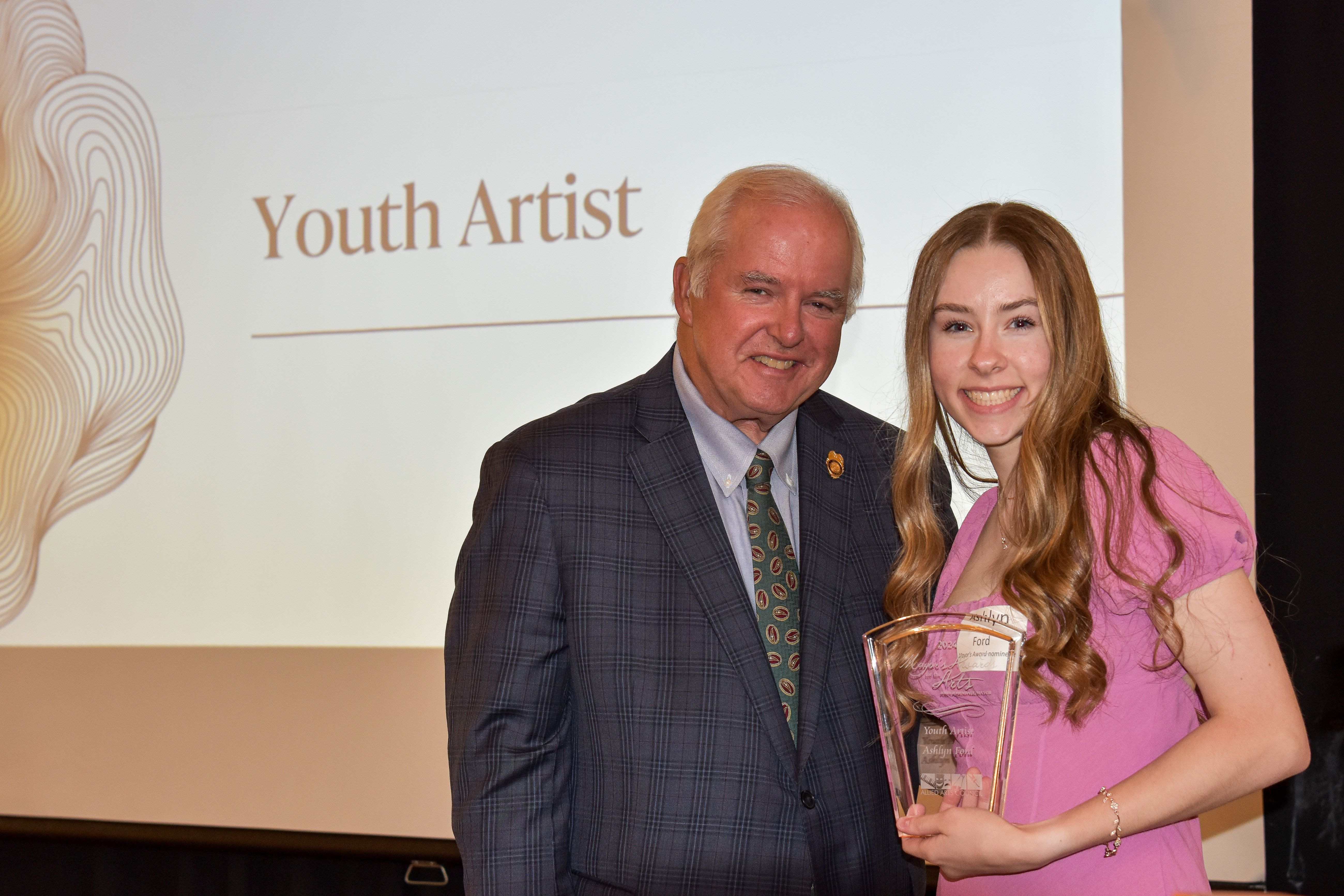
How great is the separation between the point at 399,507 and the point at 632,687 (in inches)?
51.6

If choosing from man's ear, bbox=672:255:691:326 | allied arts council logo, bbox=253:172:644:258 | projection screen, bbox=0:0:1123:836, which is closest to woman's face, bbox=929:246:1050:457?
man's ear, bbox=672:255:691:326

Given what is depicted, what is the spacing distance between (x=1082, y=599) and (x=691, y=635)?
2.01ft

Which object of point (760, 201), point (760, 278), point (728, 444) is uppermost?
point (760, 201)

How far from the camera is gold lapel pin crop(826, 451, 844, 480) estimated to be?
6.50 feet

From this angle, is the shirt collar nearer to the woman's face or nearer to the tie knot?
the tie knot

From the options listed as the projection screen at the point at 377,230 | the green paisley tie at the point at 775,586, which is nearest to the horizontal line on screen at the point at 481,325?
the projection screen at the point at 377,230

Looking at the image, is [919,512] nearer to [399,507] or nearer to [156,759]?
[399,507]

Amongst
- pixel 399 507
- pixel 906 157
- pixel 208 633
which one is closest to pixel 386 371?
pixel 399 507

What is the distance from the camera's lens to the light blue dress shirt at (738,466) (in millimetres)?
1879

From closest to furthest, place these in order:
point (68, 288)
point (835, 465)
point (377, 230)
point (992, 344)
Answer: point (992, 344)
point (835, 465)
point (377, 230)
point (68, 288)

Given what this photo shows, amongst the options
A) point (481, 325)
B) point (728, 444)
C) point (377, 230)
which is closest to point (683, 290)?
point (728, 444)

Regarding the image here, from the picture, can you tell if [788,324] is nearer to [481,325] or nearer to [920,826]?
[920,826]

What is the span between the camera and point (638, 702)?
1737 millimetres

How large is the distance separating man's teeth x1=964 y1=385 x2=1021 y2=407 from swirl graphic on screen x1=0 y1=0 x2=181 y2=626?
7.70 feet
